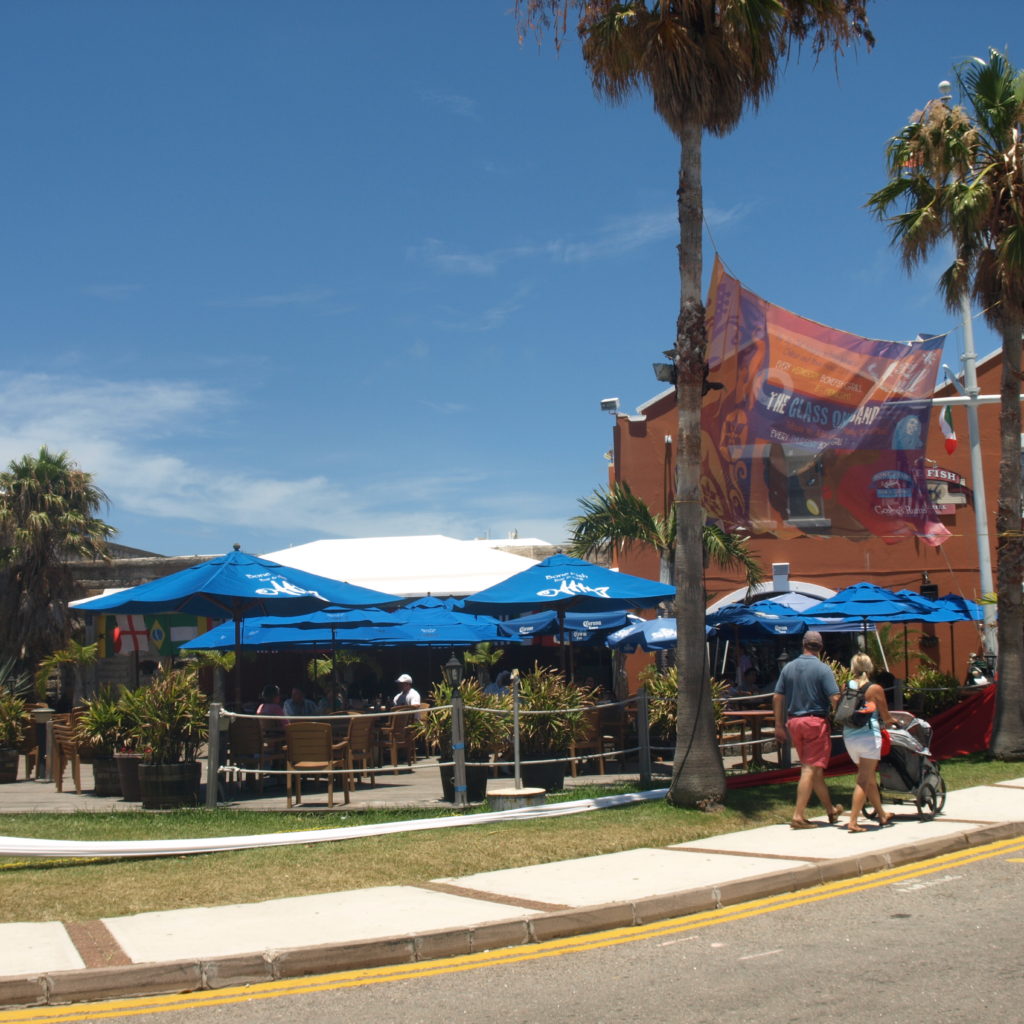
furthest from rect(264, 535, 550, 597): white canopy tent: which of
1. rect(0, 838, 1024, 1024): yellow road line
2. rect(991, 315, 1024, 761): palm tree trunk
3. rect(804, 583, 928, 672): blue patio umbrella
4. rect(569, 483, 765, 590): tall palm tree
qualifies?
rect(0, 838, 1024, 1024): yellow road line

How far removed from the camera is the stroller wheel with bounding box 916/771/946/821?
432 inches

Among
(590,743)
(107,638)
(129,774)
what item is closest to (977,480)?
(590,743)

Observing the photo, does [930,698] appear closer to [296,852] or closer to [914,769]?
[914,769]

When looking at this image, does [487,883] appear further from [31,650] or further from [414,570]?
[31,650]

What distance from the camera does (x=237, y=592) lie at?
13.5 metres

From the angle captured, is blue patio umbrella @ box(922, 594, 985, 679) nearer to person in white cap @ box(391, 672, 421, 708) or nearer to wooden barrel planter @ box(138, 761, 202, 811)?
person in white cap @ box(391, 672, 421, 708)

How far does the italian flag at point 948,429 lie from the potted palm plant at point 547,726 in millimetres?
16760

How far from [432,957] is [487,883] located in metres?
1.83

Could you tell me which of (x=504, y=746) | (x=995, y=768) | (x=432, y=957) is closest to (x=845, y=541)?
(x=995, y=768)

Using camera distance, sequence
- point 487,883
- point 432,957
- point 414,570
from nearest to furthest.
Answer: point 432,957 < point 487,883 < point 414,570

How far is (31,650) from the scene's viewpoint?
99.9 feet

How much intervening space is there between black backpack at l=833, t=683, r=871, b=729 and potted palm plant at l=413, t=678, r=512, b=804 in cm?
411

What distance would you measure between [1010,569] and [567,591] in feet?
21.0

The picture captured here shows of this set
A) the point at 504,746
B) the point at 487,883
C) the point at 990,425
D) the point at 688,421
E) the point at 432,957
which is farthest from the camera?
the point at 990,425
